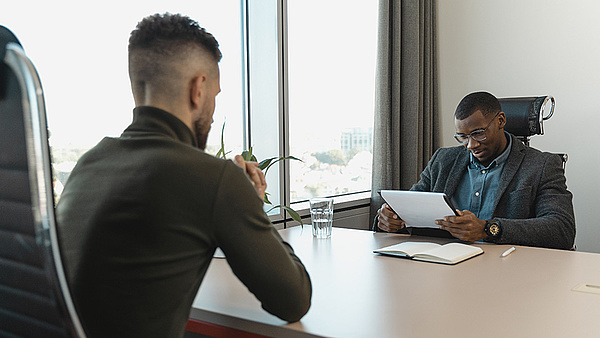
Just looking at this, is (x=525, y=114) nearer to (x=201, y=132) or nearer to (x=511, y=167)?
(x=511, y=167)

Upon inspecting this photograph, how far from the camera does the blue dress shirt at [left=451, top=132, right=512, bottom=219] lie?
2436mm

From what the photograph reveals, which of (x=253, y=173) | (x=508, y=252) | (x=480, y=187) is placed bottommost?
(x=508, y=252)

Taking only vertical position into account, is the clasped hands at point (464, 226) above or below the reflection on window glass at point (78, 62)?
below

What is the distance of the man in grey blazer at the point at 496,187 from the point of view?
6.53 feet

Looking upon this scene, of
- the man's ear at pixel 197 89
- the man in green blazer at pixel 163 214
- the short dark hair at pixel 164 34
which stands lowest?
the man in green blazer at pixel 163 214

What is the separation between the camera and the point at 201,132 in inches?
46.3

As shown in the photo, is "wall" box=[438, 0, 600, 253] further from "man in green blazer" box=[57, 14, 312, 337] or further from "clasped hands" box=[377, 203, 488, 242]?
"man in green blazer" box=[57, 14, 312, 337]

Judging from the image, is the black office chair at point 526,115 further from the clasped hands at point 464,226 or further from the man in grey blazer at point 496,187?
the clasped hands at point 464,226

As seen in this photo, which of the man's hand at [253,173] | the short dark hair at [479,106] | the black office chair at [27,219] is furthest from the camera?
the short dark hair at [479,106]

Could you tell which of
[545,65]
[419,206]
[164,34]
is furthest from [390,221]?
[545,65]

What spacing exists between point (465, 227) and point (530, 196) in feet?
1.58

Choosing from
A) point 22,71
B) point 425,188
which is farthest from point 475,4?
point 22,71

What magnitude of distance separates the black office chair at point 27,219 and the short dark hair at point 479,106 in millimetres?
2097

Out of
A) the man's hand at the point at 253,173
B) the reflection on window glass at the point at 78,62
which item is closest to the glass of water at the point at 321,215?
the man's hand at the point at 253,173
